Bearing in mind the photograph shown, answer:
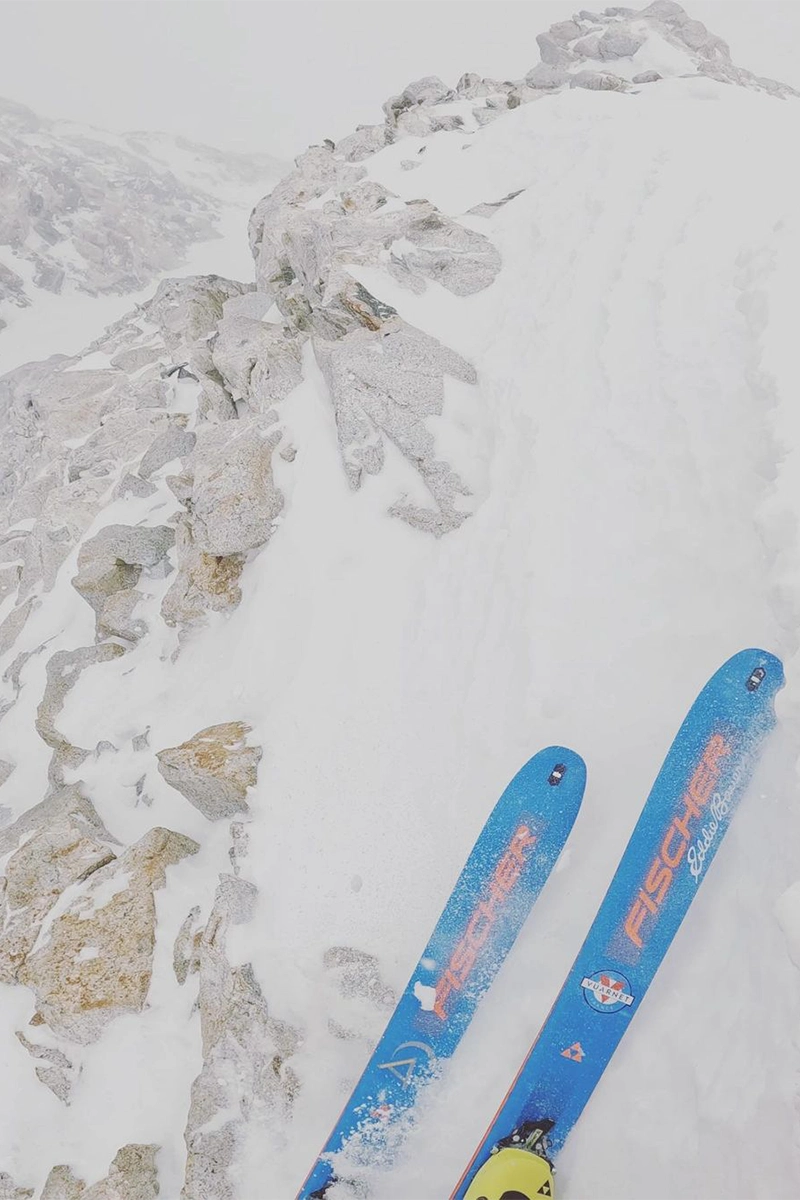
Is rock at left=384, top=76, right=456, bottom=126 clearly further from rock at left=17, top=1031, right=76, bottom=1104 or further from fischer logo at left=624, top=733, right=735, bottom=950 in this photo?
rock at left=17, top=1031, right=76, bottom=1104

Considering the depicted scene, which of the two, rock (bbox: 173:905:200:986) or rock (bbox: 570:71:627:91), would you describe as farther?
rock (bbox: 570:71:627:91)

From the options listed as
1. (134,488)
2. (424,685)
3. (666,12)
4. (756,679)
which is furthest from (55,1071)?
(666,12)

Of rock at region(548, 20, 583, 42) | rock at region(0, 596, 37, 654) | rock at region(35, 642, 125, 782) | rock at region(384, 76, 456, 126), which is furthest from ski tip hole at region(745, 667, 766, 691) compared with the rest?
rock at region(548, 20, 583, 42)

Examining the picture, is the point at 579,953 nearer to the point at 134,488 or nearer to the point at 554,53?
the point at 134,488

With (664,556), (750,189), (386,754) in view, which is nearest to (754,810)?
(664,556)

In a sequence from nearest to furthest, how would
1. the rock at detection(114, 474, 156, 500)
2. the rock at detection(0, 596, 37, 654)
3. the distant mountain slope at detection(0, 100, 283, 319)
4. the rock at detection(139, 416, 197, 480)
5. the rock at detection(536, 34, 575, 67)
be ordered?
the rock at detection(0, 596, 37, 654) → the rock at detection(114, 474, 156, 500) → the rock at detection(139, 416, 197, 480) → the rock at detection(536, 34, 575, 67) → the distant mountain slope at detection(0, 100, 283, 319)

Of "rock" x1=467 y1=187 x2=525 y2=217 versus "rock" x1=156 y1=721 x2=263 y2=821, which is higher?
"rock" x1=467 y1=187 x2=525 y2=217
